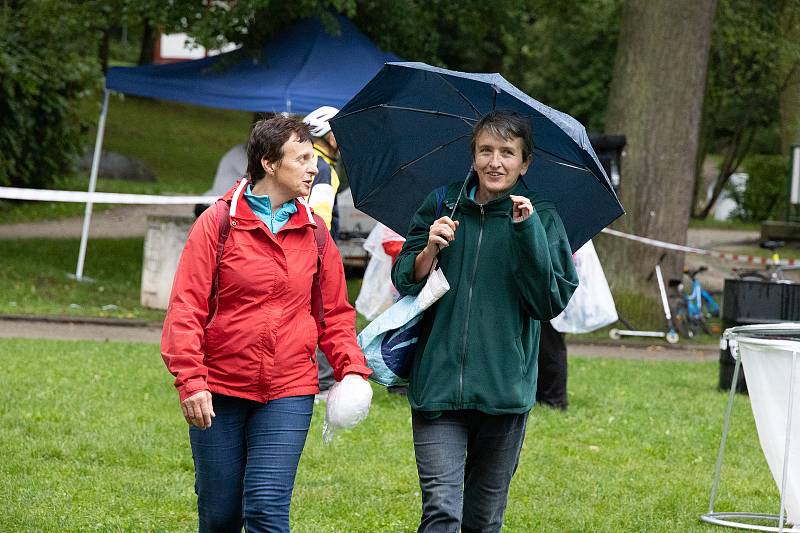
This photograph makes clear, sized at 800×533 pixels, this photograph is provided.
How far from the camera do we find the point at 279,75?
15133mm

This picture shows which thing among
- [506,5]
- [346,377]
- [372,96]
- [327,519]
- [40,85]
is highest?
[506,5]

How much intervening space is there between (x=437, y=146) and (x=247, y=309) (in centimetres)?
111

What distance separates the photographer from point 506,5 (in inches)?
721

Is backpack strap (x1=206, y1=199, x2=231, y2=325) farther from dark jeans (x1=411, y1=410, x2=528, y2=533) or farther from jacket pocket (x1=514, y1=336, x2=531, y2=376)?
jacket pocket (x1=514, y1=336, x2=531, y2=376)

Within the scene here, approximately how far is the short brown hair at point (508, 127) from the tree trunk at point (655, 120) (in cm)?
1120

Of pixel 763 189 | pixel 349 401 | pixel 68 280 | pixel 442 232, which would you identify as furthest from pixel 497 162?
pixel 763 189

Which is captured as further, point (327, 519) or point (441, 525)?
point (327, 519)

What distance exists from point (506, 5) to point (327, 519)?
13408mm

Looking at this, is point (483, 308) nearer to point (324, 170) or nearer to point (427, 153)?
point (427, 153)

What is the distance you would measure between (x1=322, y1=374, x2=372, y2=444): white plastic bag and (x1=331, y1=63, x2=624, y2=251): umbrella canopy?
2.92 ft

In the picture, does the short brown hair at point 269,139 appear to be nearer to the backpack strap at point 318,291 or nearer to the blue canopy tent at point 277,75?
the backpack strap at point 318,291

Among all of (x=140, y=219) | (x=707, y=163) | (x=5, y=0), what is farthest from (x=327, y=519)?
(x=707, y=163)

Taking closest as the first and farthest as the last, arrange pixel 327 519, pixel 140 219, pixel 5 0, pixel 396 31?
pixel 327 519 → pixel 396 31 → pixel 5 0 → pixel 140 219

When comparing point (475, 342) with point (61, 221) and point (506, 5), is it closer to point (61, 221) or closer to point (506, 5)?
point (506, 5)
